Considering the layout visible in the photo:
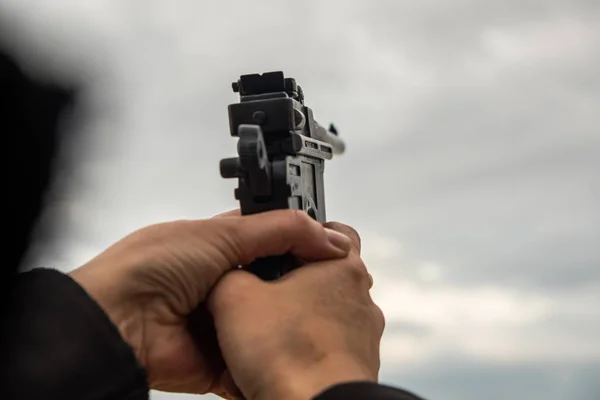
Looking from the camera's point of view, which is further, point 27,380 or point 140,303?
point 140,303

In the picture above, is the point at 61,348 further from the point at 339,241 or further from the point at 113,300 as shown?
the point at 339,241

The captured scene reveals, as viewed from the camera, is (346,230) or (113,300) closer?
(113,300)

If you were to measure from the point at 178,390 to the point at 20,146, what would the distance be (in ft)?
1.60

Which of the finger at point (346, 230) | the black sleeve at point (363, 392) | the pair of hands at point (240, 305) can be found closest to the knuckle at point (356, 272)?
the pair of hands at point (240, 305)

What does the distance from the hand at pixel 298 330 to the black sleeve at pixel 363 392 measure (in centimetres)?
8

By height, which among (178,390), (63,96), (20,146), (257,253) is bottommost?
(178,390)

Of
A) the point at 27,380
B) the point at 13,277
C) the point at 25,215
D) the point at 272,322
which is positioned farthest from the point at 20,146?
the point at 272,322

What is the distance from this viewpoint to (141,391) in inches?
32.8

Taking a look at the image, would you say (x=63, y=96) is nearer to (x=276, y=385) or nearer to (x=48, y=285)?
(x=48, y=285)

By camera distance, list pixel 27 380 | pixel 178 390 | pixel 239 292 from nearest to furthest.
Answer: pixel 27 380
pixel 239 292
pixel 178 390

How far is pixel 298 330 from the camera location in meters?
0.84

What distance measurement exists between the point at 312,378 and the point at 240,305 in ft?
0.53

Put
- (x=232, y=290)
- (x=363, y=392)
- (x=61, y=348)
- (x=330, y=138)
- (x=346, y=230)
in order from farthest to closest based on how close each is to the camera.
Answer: (x=330, y=138), (x=346, y=230), (x=232, y=290), (x=61, y=348), (x=363, y=392)

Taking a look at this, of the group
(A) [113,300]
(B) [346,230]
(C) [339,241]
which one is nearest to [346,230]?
(B) [346,230]
